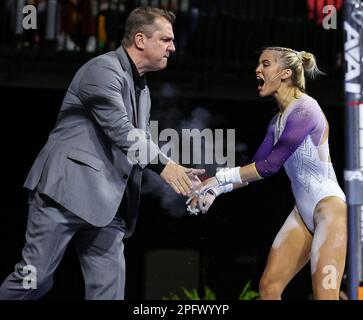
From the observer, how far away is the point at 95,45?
600cm

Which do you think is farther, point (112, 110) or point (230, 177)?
point (230, 177)

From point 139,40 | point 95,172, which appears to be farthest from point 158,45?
point 95,172

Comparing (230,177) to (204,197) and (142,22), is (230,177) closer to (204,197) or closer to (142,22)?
(204,197)

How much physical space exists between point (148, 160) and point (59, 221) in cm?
54

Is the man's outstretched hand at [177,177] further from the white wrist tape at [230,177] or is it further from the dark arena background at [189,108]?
the dark arena background at [189,108]

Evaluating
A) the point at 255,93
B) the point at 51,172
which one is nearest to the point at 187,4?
the point at 255,93

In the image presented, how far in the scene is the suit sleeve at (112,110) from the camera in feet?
12.3

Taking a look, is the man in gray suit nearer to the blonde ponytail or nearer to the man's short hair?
the man's short hair

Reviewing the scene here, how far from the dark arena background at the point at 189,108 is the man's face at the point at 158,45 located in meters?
0.56

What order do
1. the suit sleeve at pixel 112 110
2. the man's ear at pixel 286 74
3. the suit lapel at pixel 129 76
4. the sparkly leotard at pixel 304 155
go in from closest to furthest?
the suit sleeve at pixel 112 110 < the suit lapel at pixel 129 76 < the sparkly leotard at pixel 304 155 < the man's ear at pixel 286 74

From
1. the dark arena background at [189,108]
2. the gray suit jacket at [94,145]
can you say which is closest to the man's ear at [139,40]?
the gray suit jacket at [94,145]

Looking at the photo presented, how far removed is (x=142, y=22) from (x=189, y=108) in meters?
0.94

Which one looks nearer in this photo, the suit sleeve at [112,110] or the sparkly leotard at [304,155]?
the suit sleeve at [112,110]

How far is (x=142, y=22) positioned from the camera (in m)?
4.02
